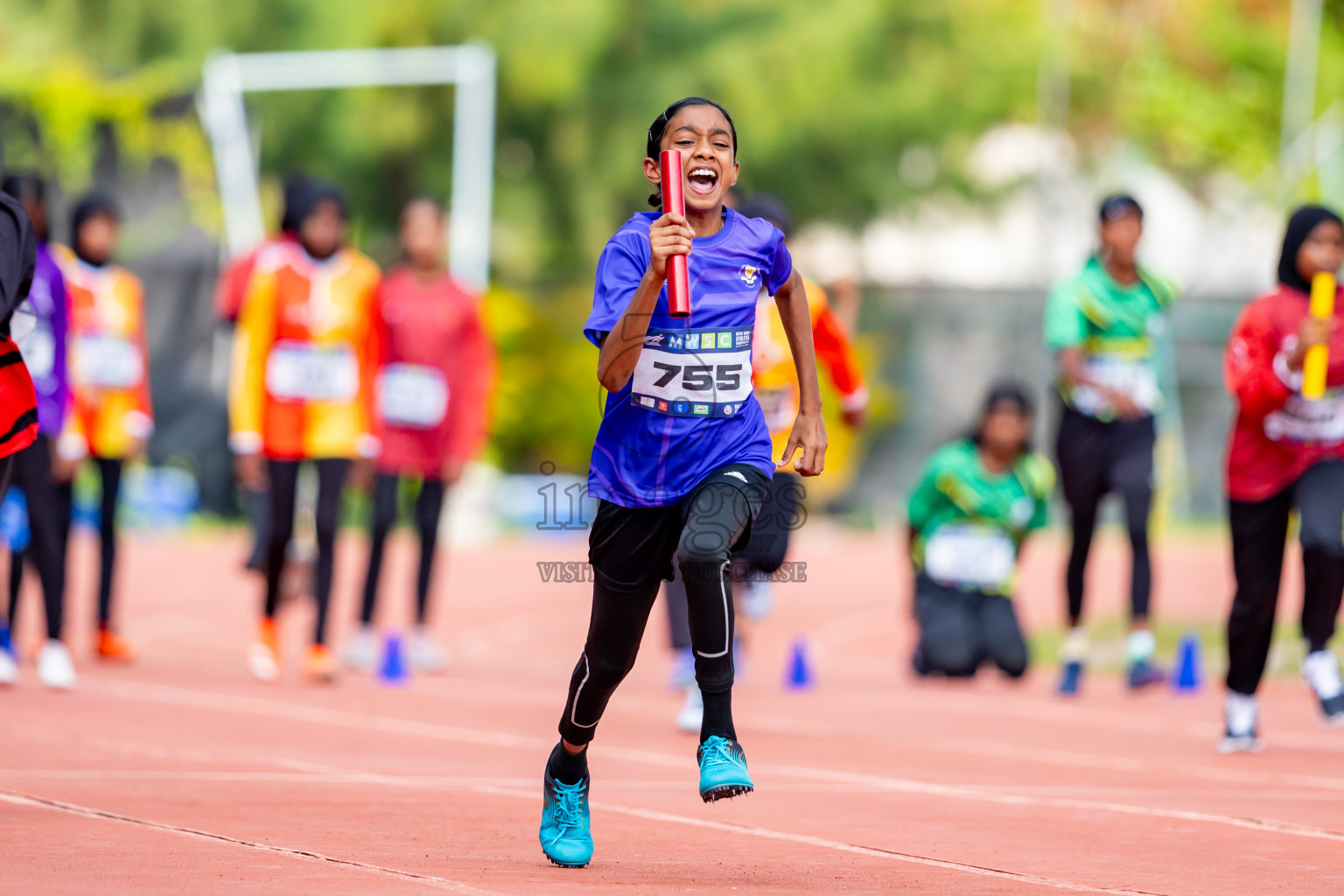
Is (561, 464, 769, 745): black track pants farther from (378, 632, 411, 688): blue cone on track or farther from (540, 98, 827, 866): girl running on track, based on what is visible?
(378, 632, 411, 688): blue cone on track

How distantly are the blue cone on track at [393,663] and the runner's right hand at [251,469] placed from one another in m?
1.02

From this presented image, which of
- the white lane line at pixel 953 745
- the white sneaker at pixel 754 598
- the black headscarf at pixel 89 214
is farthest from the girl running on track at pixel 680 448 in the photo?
the black headscarf at pixel 89 214

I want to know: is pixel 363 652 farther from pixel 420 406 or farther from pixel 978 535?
pixel 978 535

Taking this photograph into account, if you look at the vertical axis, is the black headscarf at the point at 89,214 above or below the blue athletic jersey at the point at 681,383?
above

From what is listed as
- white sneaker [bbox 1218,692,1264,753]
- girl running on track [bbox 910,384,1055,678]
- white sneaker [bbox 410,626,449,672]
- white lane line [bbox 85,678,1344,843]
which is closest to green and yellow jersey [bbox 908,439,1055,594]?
girl running on track [bbox 910,384,1055,678]

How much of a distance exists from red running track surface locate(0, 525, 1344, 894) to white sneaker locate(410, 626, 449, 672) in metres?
0.10

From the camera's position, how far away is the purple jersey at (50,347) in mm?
9641

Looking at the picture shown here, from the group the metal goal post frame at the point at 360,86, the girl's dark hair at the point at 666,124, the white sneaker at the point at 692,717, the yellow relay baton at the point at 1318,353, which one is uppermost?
the metal goal post frame at the point at 360,86

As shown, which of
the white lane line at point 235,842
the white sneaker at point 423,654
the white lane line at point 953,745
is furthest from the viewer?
the white sneaker at point 423,654

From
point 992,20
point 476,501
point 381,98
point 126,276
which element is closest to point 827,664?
point 126,276

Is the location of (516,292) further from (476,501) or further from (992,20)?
(992,20)

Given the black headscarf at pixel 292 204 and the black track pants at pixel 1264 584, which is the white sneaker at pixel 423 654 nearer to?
the black headscarf at pixel 292 204

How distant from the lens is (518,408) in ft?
89.8

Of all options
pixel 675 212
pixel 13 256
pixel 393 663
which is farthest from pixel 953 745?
pixel 13 256
